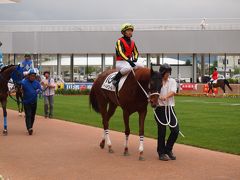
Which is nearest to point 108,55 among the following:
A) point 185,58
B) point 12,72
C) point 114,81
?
point 185,58

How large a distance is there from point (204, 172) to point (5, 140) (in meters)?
5.87

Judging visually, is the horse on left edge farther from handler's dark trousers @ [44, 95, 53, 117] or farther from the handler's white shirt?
the handler's white shirt

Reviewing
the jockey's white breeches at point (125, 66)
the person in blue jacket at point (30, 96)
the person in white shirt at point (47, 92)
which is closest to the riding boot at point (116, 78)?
the jockey's white breeches at point (125, 66)

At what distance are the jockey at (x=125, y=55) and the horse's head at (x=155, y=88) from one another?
80 cm

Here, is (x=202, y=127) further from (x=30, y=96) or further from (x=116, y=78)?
(x=116, y=78)

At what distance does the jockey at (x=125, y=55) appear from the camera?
31.3 ft

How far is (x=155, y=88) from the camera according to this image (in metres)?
8.76

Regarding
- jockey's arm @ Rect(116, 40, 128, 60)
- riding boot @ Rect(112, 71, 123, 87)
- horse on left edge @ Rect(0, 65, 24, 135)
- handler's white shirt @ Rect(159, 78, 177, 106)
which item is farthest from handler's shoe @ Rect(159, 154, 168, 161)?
horse on left edge @ Rect(0, 65, 24, 135)

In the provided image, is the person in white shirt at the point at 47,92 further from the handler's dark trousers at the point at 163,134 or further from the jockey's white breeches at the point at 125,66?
the handler's dark trousers at the point at 163,134

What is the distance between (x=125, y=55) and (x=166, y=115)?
4.97 feet

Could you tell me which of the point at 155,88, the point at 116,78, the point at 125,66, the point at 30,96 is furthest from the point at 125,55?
the point at 30,96

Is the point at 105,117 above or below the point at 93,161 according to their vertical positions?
above

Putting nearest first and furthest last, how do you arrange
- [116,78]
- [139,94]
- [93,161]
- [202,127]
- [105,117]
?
[93,161], [139,94], [116,78], [105,117], [202,127]

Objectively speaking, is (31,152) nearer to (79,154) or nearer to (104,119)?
(79,154)
